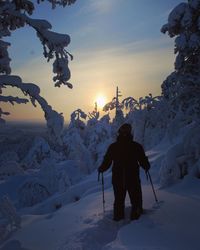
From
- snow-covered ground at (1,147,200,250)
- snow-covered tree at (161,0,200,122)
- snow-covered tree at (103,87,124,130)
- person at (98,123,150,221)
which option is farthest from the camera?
snow-covered tree at (103,87,124,130)

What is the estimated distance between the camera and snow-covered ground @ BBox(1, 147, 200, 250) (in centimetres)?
651

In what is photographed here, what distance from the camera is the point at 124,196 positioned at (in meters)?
8.85

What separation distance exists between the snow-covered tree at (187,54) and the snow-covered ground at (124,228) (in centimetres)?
271

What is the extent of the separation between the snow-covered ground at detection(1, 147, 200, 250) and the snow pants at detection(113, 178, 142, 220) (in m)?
0.22

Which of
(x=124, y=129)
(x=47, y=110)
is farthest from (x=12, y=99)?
(x=124, y=129)

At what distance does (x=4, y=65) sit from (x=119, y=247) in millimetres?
4486

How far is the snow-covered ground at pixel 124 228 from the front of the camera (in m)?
6.51

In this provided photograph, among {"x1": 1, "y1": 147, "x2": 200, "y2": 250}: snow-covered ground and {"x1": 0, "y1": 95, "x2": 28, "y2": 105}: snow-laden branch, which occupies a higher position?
{"x1": 0, "y1": 95, "x2": 28, "y2": 105}: snow-laden branch

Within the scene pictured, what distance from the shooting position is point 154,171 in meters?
14.8

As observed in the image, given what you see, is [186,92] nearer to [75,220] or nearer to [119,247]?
[75,220]

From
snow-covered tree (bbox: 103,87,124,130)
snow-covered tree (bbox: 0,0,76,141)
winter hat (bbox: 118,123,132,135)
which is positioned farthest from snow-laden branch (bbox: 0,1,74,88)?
snow-covered tree (bbox: 103,87,124,130)

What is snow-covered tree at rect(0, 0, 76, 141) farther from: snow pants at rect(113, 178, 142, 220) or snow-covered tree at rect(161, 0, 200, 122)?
snow-covered tree at rect(161, 0, 200, 122)

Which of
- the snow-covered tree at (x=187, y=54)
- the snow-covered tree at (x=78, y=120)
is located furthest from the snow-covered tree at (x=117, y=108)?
the snow-covered tree at (x=187, y=54)

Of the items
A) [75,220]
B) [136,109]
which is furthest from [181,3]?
[136,109]
